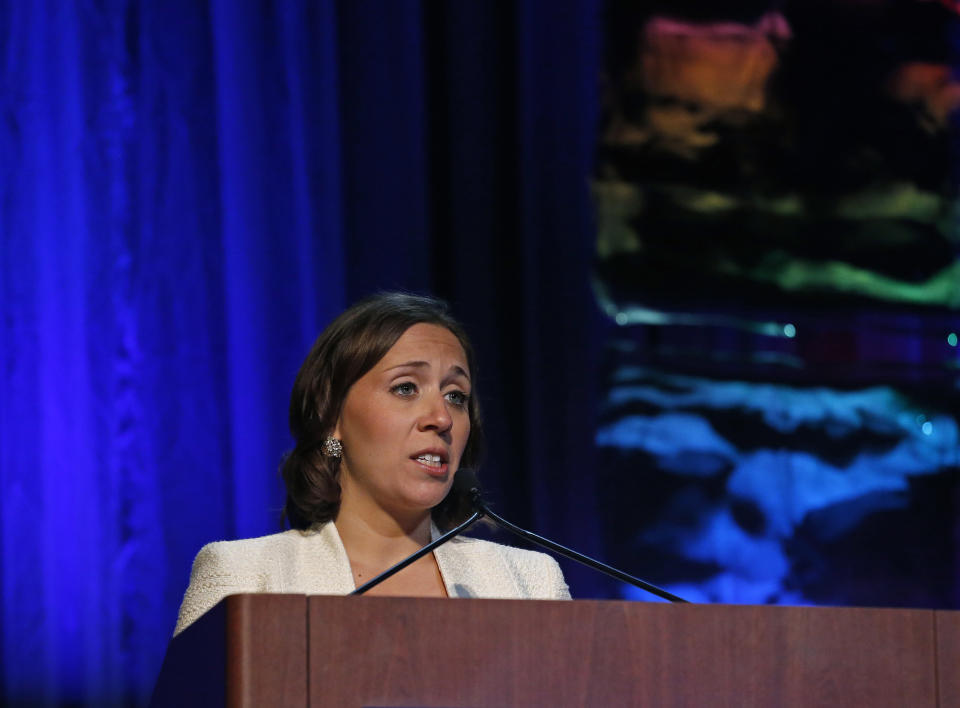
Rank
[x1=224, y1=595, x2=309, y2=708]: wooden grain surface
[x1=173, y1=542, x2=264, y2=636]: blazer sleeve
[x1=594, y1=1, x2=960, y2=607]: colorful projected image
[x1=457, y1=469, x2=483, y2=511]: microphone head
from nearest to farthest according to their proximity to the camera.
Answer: [x1=224, y1=595, x2=309, y2=708]: wooden grain surface
[x1=457, y1=469, x2=483, y2=511]: microphone head
[x1=173, y1=542, x2=264, y2=636]: blazer sleeve
[x1=594, y1=1, x2=960, y2=607]: colorful projected image

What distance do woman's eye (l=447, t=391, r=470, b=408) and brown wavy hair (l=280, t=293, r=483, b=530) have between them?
13 cm

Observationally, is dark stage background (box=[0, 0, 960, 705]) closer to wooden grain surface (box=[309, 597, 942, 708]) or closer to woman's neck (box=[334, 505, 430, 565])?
woman's neck (box=[334, 505, 430, 565])

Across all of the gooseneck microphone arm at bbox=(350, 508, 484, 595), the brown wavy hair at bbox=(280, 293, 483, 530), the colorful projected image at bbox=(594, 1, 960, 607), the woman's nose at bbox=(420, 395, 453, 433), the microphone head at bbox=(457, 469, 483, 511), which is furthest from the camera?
the colorful projected image at bbox=(594, 1, 960, 607)

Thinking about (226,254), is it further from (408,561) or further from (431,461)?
(408,561)

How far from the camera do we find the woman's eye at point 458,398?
2.29 meters

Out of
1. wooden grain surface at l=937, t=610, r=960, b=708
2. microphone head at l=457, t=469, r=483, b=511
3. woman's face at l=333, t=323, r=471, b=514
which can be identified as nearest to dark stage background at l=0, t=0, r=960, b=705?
woman's face at l=333, t=323, r=471, b=514

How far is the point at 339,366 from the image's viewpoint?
231 cm

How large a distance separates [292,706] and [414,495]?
3.27 ft

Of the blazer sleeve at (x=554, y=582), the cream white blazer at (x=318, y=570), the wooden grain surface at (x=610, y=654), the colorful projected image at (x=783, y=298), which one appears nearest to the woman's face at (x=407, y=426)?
the cream white blazer at (x=318, y=570)

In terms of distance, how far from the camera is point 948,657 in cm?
136

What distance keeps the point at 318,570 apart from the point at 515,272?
1.46 metres

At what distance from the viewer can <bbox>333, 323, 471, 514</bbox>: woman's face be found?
220 cm

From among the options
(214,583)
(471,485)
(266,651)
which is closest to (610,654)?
(266,651)

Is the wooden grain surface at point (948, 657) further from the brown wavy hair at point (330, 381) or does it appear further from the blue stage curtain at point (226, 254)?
the blue stage curtain at point (226, 254)
